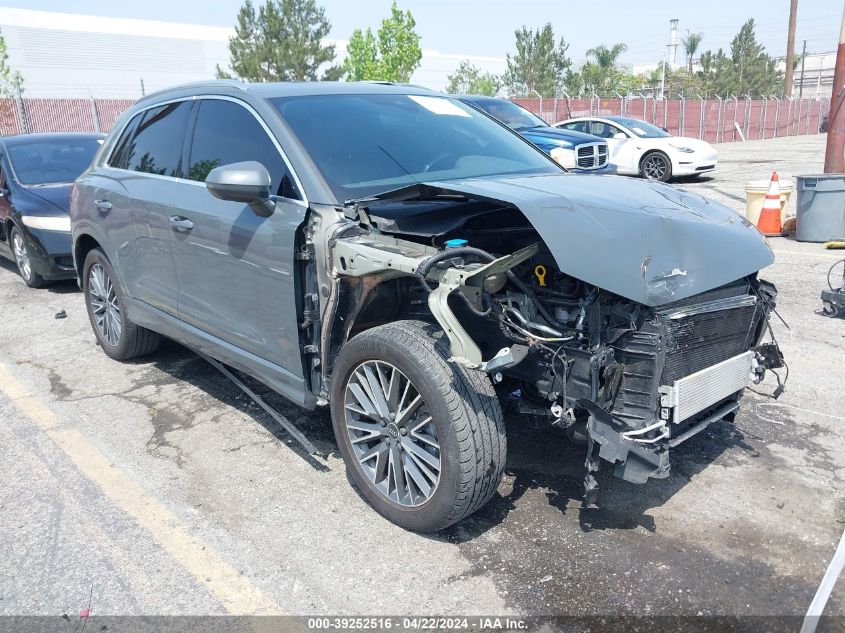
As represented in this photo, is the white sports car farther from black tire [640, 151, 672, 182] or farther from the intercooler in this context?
the intercooler

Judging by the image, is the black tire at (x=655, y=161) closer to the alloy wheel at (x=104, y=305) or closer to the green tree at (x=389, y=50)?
the alloy wheel at (x=104, y=305)

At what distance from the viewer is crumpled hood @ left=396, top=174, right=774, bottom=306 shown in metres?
2.76

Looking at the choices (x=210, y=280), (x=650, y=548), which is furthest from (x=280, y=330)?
(x=650, y=548)

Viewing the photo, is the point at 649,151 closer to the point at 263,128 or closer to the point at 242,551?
the point at 263,128

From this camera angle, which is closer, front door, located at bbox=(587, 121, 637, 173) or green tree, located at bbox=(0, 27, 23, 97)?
front door, located at bbox=(587, 121, 637, 173)

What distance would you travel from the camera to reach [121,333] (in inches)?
213

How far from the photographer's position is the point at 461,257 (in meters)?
2.92

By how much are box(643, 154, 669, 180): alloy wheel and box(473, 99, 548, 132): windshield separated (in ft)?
14.7

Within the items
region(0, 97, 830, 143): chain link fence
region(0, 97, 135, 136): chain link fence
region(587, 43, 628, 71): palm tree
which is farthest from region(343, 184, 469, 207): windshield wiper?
region(587, 43, 628, 71): palm tree

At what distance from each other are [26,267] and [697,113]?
106 ft

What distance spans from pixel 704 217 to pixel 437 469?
1.65 meters

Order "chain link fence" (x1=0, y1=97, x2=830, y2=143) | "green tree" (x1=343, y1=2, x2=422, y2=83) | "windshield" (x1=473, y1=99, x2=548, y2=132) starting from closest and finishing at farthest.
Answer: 1. "windshield" (x1=473, y1=99, x2=548, y2=132)
2. "chain link fence" (x1=0, y1=97, x2=830, y2=143)
3. "green tree" (x1=343, y1=2, x2=422, y2=83)

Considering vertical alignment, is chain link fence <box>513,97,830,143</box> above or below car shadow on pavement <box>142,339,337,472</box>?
above

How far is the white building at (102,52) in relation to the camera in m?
51.2
